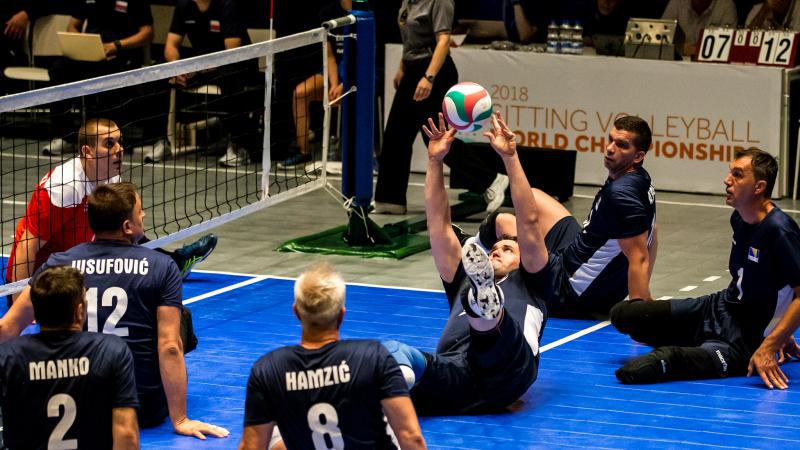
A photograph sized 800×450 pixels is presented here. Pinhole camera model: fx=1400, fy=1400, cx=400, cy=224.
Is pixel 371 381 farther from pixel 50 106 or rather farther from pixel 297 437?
pixel 50 106

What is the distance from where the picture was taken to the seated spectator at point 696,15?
605 inches

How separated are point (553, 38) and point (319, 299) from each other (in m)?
10.3

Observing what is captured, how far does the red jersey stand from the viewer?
861cm

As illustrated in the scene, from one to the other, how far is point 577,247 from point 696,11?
6.69 meters

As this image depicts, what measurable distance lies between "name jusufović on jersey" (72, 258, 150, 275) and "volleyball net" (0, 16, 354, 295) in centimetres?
557

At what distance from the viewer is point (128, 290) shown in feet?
22.7

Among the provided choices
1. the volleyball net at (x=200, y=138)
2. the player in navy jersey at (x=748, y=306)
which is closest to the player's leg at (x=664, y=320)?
the player in navy jersey at (x=748, y=306)

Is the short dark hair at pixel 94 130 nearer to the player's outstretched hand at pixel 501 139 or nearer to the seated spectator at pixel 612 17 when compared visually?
the player's outstretched hand at pixel 501 139

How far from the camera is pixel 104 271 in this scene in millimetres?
6871

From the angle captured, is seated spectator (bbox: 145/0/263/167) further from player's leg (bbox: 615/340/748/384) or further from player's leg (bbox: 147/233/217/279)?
player's leg (bbox: 615/340/748/384)

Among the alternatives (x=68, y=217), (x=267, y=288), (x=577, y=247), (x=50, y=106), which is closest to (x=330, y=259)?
(x=267, y=288)

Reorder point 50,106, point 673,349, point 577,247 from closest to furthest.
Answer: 1. point 673,349
2. point 577,247
3. point 50,106

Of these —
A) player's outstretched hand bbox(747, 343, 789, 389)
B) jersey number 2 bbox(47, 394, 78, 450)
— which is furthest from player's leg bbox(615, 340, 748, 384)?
jersey number 2 bbox(47, 394, 78, 450)

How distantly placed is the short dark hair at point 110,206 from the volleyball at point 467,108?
10.6 ft
